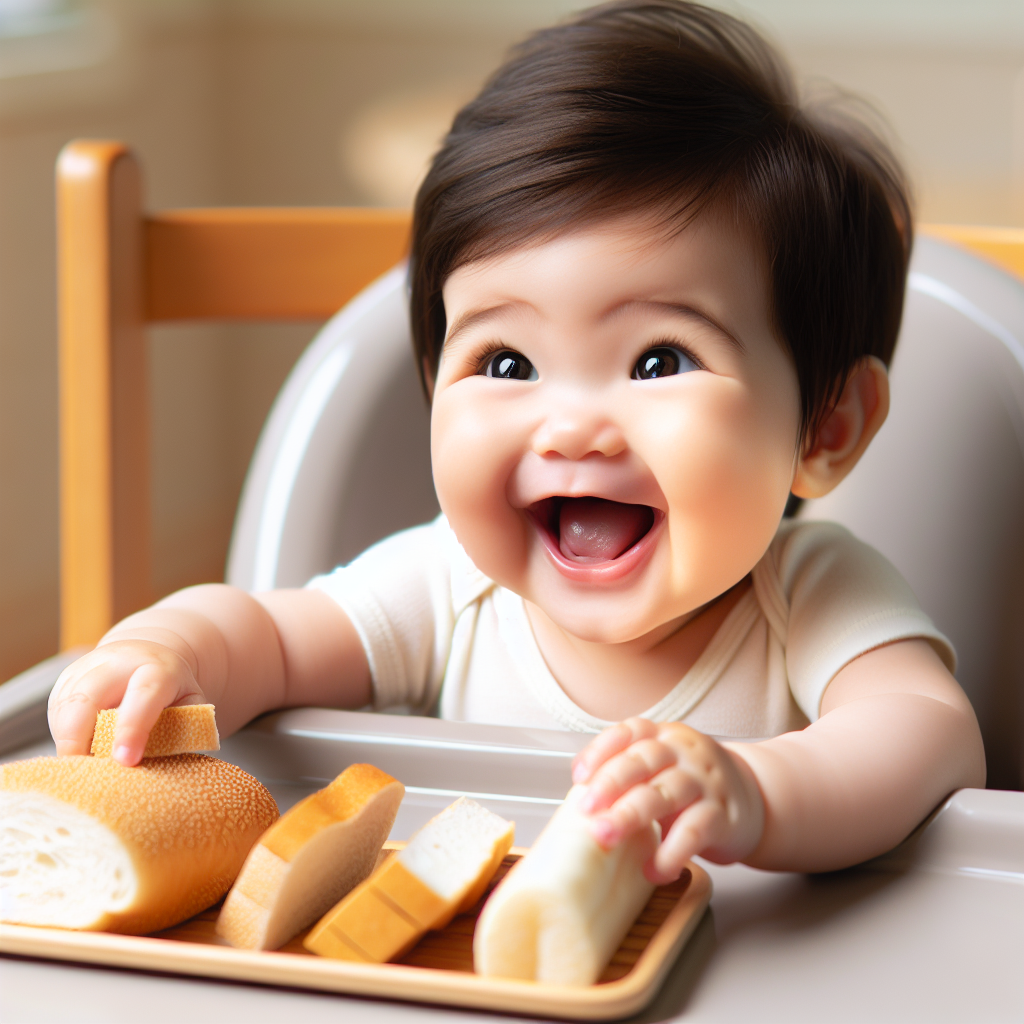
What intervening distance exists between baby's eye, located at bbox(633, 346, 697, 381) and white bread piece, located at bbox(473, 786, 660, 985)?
0.74 feet

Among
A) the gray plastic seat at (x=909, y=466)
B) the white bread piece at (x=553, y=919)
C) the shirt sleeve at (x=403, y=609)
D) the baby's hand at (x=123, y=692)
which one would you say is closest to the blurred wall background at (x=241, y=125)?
the gray plastic seat at (x=909, y=466)

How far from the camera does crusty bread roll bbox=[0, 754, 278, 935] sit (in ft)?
1.21

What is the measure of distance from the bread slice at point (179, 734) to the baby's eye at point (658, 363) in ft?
0.71

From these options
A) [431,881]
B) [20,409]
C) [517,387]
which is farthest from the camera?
[20,409]

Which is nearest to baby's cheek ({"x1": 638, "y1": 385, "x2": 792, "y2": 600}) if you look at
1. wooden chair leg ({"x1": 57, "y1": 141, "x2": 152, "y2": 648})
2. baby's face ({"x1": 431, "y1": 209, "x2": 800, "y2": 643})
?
baby's face ({"x1": 431, "y1": 209, "x2": 800, "y2": 643})

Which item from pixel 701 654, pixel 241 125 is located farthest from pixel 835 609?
pixel 241 125

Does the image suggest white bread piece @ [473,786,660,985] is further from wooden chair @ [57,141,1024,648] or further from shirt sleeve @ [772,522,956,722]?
wooden chair @ [57,141,1024,648]

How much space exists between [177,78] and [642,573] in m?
2.12

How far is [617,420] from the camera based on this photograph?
495 mm

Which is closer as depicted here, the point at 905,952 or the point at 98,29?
the point at 905,952

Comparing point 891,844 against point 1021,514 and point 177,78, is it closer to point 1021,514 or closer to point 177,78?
point 1021,514

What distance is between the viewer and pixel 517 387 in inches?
20.4

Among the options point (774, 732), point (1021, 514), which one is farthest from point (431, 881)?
point (1021, 514)

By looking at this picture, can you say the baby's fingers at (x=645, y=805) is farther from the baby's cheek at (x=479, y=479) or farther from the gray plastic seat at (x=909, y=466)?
the gray plastic seat at (x=909, y=466)
